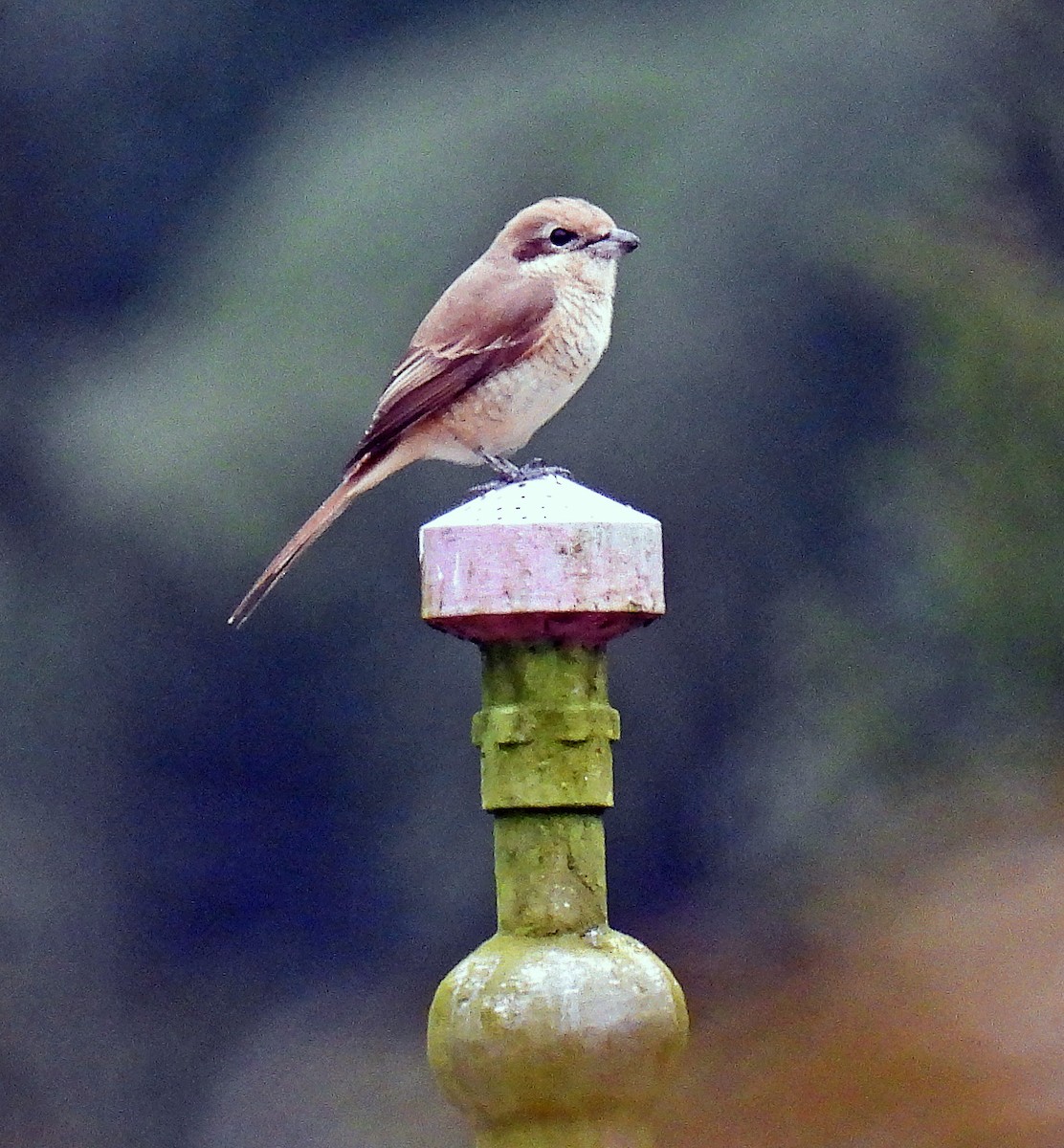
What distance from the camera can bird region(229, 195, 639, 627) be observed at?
3.05 meters

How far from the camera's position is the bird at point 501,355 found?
10.0 feet

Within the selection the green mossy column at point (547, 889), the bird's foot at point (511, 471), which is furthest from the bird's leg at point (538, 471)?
the green mossy column at point (547, 889)

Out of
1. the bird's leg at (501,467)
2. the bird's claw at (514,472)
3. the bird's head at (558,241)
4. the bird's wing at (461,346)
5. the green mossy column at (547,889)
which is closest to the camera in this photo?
the green mossy column at (547,889)

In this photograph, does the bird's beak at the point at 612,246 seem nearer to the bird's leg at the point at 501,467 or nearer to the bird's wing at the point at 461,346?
the bird's wing at the point at 461,346

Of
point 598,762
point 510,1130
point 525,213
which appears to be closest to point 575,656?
point 598,762

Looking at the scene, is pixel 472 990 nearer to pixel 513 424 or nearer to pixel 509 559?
pixel 509 559

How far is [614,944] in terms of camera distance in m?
1.88

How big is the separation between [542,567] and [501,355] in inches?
53.1

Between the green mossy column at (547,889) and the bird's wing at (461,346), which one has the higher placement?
the bird's wing at (461,346)

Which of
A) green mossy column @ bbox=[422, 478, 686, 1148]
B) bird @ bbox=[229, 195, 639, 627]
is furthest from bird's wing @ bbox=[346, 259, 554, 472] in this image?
green mossy column @ bbox=[422, 478, 686, 1148]

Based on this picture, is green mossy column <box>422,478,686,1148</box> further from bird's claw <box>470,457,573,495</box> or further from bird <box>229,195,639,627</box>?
bird <box>229,195,639,627</box>

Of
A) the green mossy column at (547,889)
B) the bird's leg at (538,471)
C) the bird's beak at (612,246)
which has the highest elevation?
the bird's beak at (612,246)

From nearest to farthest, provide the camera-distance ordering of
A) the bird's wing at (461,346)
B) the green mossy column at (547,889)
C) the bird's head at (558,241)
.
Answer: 1. the green mossy column at (547,889)
2. the bird's wing at (461,346)
3. the bird's head at (558,241)

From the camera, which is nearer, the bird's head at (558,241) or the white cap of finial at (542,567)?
the white cap of finial at (542,567)
